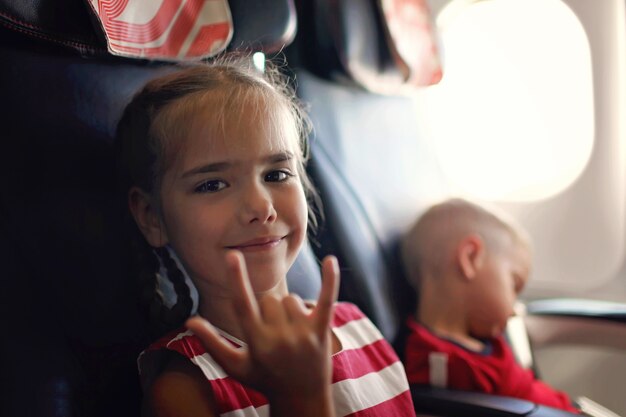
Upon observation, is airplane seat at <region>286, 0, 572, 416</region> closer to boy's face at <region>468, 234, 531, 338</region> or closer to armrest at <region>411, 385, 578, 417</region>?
armrest at <region>411, 385, 578, 417</region>

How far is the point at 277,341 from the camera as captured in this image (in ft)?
1.65

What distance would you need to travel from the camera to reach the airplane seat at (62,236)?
0.61m

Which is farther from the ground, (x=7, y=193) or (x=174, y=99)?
(x=174, y=99)

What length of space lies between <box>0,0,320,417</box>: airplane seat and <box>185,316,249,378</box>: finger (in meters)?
0.15

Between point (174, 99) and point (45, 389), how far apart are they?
29cm

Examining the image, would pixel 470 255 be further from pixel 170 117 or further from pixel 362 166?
pixel 170 117

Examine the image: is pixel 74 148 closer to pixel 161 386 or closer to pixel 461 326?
pixel 161 386

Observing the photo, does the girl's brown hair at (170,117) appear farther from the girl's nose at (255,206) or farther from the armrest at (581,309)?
the armrest at (581,309)

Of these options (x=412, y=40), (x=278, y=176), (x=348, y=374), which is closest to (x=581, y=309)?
(x=412, y=40)

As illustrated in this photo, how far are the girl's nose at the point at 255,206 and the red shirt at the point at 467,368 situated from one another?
1.44 feet

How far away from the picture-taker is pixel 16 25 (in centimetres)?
63

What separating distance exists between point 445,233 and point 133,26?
555mm

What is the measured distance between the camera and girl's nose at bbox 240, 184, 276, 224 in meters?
0.56

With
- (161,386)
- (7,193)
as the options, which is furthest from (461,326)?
(7,193)
